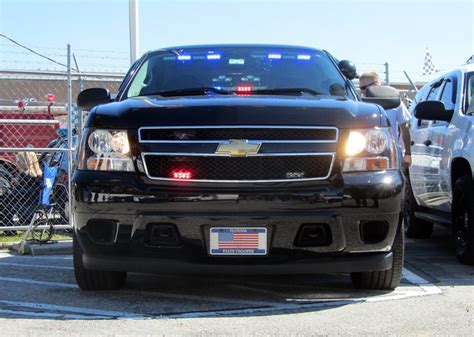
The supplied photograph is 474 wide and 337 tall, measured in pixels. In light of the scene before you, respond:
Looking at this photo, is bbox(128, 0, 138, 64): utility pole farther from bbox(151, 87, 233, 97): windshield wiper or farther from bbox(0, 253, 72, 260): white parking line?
bbox(151, 87, 233, 97): windshield wiper

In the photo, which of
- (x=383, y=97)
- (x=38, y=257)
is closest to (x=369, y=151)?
(x=383, y=97)

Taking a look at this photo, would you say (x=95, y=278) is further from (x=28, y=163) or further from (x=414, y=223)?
(x=28, y=163)

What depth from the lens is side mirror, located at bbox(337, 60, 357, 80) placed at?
5445mm

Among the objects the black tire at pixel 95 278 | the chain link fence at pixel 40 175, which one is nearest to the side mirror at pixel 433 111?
the black tire at pixel 95 278

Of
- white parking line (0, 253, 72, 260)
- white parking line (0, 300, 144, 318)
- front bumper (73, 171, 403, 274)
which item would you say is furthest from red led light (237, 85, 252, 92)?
white parking line (0, 253, 72, 260)

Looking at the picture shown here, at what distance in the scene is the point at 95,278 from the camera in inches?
180

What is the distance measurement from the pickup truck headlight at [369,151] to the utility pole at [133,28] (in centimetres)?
525

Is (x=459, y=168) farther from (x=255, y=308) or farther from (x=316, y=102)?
(x=255, y=308)

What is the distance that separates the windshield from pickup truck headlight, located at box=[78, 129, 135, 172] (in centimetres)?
92

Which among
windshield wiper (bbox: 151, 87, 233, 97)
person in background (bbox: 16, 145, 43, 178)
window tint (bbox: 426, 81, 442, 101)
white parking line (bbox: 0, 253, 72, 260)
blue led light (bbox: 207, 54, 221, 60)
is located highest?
blue led light (bbox: 207, 54, 221, 60)

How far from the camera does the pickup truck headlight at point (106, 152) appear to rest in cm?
405

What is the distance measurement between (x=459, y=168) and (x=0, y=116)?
26.3 ft

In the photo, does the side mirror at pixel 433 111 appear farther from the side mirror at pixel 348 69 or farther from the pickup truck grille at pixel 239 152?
the pickup truck grille at pixel 239 152

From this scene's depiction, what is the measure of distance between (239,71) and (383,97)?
46.0 inches
